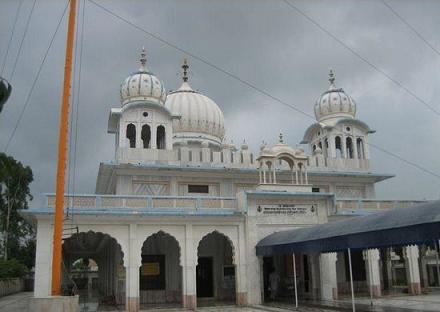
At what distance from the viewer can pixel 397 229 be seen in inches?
518

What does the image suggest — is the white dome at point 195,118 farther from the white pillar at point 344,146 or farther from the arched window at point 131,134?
the white pillar at point 344,146

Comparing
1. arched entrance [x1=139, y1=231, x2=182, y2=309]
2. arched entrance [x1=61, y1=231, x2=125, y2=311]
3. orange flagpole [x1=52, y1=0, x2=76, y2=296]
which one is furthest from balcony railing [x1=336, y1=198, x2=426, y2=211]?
orange flagpole [x1=52, y1=0, x2=76, y2=296]

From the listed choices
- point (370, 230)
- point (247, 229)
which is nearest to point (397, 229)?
point (370, 230)

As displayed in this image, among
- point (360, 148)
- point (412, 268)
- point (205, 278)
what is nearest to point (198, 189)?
point (205, 278)

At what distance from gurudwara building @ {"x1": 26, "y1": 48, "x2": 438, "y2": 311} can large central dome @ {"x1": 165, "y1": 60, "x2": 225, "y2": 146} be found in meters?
0.07

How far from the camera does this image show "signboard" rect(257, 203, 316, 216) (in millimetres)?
22266

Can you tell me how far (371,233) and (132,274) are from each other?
9.91m

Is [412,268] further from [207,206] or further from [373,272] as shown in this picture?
[207,206]

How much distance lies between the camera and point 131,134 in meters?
28.4

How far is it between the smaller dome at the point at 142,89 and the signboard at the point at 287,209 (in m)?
9.59

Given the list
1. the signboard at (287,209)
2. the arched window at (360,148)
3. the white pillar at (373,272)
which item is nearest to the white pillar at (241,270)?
the signboard at (287,209)

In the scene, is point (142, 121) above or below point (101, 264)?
above

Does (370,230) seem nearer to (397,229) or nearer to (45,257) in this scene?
(397,229)

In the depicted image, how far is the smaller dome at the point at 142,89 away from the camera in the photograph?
2825cm
